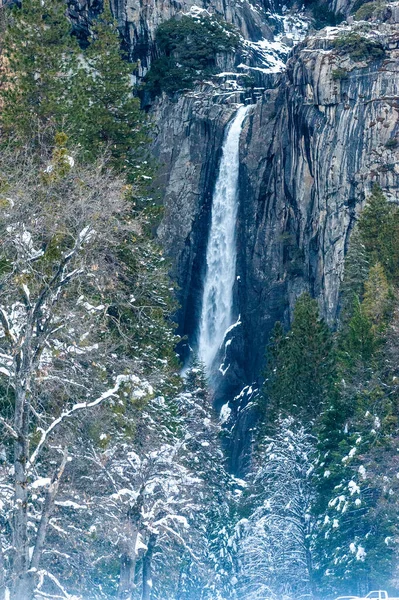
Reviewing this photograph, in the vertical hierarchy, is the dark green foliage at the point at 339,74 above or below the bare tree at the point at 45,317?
above

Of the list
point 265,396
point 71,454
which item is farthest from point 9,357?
point 265,396

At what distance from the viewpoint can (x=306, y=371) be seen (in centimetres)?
4016

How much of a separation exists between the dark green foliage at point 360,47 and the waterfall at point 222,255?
425 inches

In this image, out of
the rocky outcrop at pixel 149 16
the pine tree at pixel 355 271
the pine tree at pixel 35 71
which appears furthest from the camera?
the rocky outcrop at pixel 149 16

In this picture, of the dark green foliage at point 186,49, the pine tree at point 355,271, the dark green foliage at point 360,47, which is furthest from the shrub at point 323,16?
the pine tree at point 355,271

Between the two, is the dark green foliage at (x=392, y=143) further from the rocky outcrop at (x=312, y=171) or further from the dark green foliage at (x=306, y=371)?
the dark green foliage at (x=306, y=371)

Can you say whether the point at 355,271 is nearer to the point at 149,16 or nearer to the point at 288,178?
the point at 288,178

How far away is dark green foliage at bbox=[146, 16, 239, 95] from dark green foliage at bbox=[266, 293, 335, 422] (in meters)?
34.2

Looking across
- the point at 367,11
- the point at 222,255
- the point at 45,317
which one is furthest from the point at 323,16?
the point at 45,317

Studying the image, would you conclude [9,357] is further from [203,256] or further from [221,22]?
[221,22]

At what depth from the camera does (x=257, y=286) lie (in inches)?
2384

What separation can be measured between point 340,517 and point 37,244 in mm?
18828

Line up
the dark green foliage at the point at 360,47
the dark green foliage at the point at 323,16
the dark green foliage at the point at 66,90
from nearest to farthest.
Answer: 1. the dark green foliage at the point at 66,90
2. the dark green foliage at the point at 360,47
3. the dark green foliage at the point at 323,16

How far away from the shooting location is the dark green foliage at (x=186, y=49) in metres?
72.2
